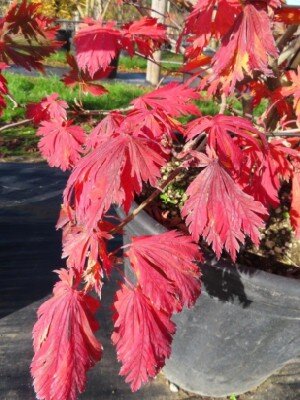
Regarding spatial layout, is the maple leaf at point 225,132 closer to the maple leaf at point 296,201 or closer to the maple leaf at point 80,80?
the maple leaf at point 296,201

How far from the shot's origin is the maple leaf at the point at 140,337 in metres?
0.65

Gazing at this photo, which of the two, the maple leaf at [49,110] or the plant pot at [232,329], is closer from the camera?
the plant pot at [232,329]

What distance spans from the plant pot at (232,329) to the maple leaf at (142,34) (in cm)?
37

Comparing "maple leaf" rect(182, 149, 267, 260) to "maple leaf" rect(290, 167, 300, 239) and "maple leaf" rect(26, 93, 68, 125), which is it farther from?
"maple leaf" rect(26, 93, 68, 125)

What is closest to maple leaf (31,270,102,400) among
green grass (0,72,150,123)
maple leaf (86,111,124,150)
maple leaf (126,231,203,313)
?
maple leaf (126,231,203,313)

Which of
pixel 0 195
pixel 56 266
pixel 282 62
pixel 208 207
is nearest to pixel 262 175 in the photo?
pixel 208 207

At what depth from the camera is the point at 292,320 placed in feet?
2.80

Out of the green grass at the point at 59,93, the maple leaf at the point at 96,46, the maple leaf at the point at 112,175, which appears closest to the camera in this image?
the maple leaf at the point at 112,175

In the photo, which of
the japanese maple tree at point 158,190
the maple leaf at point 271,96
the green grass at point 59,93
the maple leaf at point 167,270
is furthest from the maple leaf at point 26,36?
the green grass at point 59,93

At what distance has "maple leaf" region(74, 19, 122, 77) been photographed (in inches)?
33.0

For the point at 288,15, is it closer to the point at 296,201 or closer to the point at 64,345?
the point at 296,201

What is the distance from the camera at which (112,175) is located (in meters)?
0.58

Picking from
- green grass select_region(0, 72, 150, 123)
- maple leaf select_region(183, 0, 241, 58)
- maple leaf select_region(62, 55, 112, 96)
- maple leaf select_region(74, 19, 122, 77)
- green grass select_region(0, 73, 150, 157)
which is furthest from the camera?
green grass select_region(0, 72, 150, 123)

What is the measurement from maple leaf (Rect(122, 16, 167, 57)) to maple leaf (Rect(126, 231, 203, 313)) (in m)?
0.46
